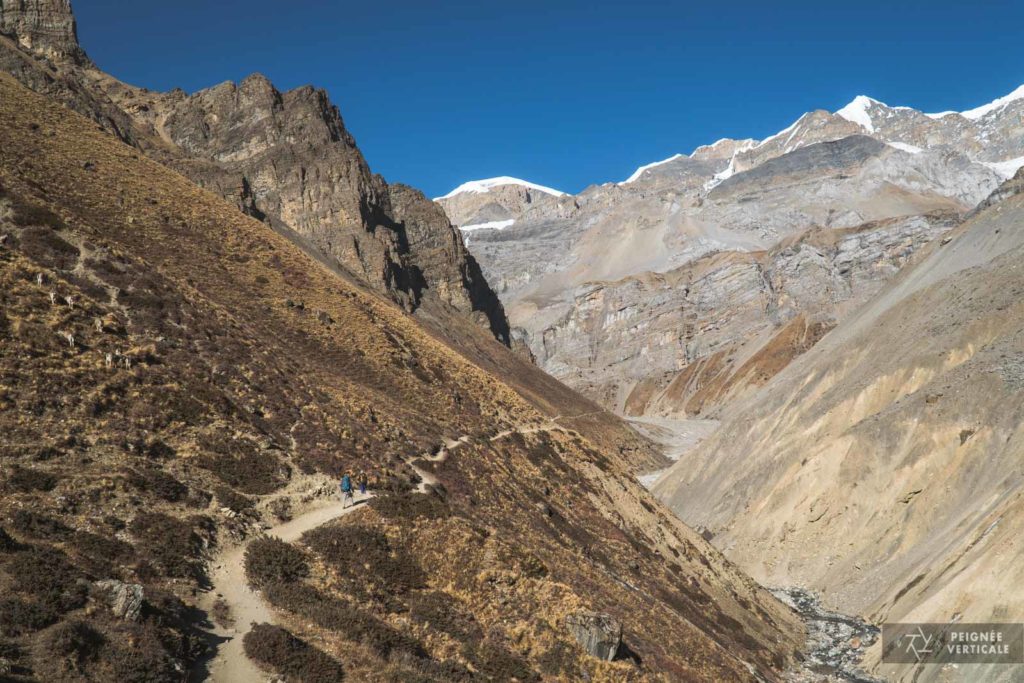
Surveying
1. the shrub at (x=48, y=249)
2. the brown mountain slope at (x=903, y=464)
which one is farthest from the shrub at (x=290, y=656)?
the brown mountain slope at (x=903, y=464)

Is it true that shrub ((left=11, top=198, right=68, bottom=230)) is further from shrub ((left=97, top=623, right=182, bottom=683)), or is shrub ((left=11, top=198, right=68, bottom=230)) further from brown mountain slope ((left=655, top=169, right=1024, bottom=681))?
brown mountain slope ((left=655, top=169, right=1024, bottom=681))

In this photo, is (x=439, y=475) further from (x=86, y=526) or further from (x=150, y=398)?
(x=86, y=526)

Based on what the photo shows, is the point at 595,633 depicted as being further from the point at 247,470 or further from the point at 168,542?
the point at 168,542

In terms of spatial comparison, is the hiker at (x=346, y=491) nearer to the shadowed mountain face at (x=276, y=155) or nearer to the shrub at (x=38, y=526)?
the shrub at (x=38, y=526)

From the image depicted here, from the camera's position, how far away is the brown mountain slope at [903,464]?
32031 mm

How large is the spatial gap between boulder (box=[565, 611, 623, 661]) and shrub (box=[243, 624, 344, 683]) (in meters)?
9.02

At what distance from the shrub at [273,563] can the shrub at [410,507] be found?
4.70 metres

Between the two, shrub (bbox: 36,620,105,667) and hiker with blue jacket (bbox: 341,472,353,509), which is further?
hiker with blue jacket (bbox: 341,472,353,509)

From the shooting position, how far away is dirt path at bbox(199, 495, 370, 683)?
46.5 feet

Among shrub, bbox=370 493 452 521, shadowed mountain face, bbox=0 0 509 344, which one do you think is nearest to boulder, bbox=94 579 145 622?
shrub, bbox=370 493 452 521

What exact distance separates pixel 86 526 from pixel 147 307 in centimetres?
1560

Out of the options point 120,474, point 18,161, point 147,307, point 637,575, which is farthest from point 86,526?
point 18,161

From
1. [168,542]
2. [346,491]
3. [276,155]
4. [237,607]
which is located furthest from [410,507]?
[276,155]

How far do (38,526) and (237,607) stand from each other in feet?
15.5
